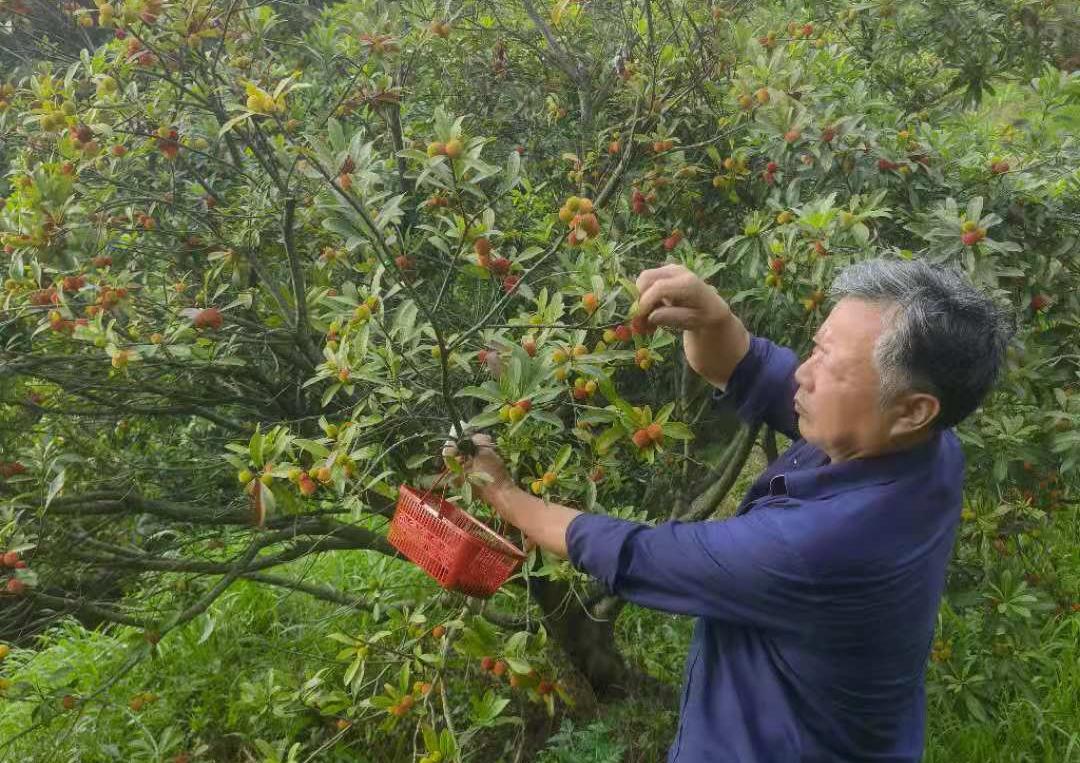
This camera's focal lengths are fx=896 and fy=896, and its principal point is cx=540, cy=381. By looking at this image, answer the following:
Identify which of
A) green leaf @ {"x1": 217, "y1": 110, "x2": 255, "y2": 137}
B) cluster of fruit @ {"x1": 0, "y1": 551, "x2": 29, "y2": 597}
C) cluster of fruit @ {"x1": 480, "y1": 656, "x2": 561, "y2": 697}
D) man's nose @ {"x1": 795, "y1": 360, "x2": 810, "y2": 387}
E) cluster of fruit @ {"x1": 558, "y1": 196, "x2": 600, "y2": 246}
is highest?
green leaf @ {"x1": 217, "y1": 110, "x2": 255, "y2": 137}

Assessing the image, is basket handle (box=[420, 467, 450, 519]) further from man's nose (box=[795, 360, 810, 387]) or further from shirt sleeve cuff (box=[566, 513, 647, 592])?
man's nose (box=[795, 360, 810, 387])

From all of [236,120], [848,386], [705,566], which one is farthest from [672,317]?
[236,120]

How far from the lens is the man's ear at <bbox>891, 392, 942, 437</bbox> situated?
1273 mm

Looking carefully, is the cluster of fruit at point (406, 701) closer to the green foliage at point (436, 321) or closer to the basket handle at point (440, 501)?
the green foliage at point (436, 321)

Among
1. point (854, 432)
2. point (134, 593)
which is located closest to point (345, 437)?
point (854, 432)

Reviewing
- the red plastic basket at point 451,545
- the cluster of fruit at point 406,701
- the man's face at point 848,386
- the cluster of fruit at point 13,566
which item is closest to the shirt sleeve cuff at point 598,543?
the red plastic basket at point 451,545

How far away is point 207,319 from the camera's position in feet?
6.23

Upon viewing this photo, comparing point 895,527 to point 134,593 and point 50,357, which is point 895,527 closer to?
point 50,357

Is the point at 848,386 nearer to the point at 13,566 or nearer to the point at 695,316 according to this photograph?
the point at 695,316

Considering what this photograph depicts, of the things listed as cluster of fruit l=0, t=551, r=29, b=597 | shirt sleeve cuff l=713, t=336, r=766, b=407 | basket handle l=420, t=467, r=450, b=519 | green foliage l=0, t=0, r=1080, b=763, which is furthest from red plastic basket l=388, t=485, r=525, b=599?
cluster of fruit l=0, t=551, r=29, b=597

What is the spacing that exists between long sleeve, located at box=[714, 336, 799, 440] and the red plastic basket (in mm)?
558

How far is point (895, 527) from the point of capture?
4.23 feet

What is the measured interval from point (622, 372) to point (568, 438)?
2.34 ft

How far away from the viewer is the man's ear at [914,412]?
50.1 inches
